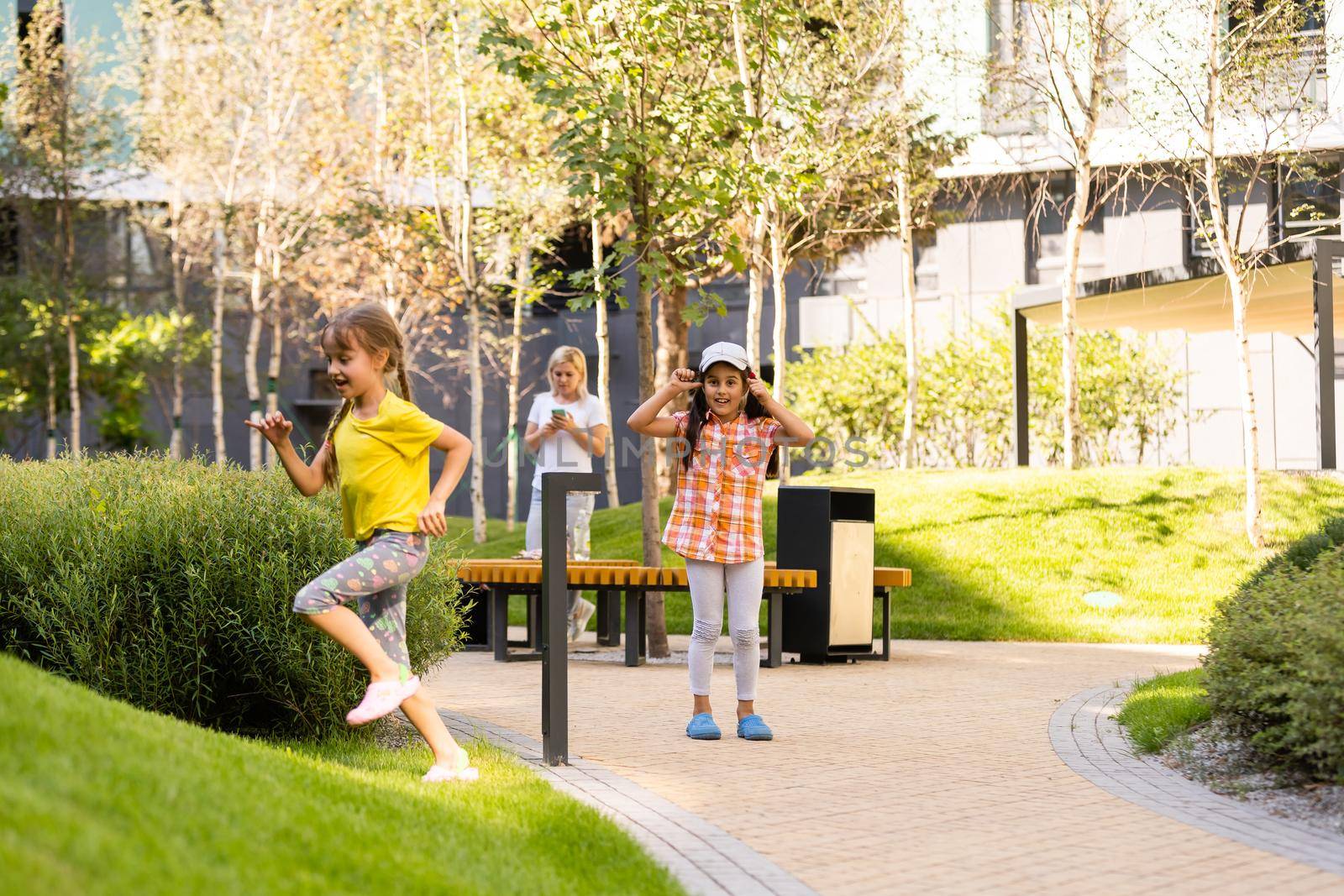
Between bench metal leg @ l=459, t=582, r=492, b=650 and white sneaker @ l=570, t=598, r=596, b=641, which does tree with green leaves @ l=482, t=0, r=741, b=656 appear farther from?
bench metal leg @ l=459, t=582, r=492, b=650

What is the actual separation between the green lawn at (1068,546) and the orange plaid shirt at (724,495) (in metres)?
7.91

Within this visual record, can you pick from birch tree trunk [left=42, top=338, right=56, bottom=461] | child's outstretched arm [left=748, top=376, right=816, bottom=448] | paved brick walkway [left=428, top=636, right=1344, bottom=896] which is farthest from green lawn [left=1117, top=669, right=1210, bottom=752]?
birch tree trunk [left=42, top=338, right=56, bottom=461]

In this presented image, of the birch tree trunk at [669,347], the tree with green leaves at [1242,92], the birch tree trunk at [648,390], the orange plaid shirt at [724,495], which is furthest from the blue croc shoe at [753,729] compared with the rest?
the birch tree trunk at [669,347]

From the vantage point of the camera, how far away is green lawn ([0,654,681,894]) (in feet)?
11.6

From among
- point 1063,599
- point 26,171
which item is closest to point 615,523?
point 1063,599

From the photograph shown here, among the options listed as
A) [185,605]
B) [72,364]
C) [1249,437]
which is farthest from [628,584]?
[72,364]

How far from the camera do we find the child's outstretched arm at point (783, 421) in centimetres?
777

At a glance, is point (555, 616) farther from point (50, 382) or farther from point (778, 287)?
point (50, 382)

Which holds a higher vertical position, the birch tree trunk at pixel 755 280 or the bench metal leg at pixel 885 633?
the birch tree trunk at pixel 755 280

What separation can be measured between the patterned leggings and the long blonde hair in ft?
1.27

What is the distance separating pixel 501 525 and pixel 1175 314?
52.2 ft

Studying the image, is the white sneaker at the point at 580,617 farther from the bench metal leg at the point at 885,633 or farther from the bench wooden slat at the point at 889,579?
the bench wooden slat at the point at 889,579

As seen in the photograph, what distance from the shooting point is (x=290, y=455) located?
19.7 feet

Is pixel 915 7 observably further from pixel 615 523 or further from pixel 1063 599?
pixel 1063 599
